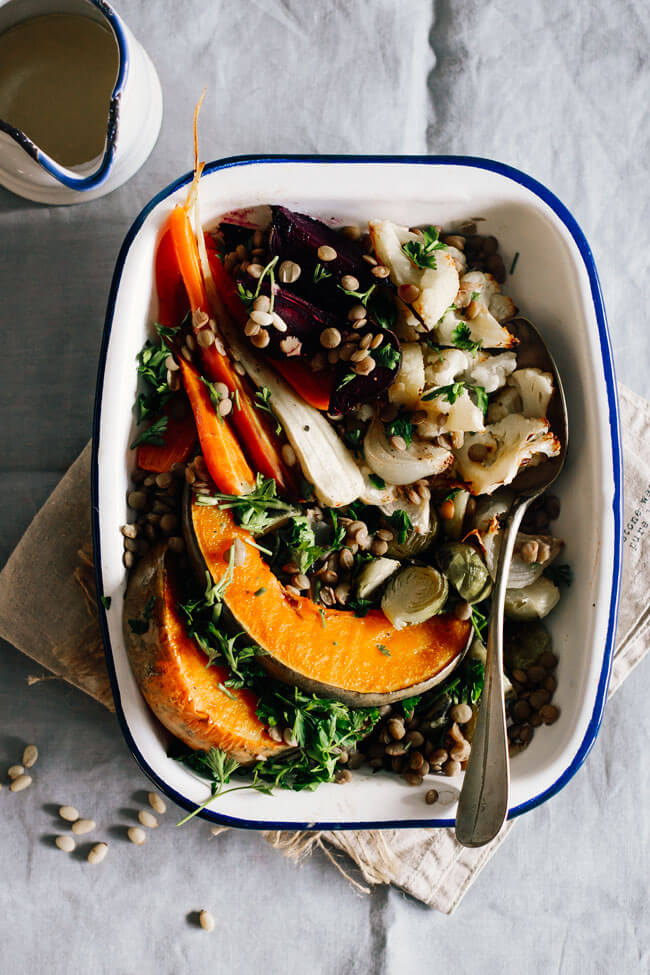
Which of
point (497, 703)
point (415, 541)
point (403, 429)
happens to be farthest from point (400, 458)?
point (497, 703)

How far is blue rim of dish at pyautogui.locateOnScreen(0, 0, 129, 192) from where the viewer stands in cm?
141

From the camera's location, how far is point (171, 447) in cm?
152

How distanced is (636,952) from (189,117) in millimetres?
2140

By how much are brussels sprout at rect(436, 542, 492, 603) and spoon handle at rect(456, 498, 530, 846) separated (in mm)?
42

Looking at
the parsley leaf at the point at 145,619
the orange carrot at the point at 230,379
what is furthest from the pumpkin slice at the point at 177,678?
the orange carrot at the point at 230,379

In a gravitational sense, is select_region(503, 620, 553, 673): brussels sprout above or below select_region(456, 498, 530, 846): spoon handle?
above

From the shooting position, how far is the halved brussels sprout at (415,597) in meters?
1.46

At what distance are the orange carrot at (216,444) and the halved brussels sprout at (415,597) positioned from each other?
12.9 inches

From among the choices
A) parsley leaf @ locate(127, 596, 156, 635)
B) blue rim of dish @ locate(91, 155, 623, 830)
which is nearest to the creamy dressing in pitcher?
blue rim of dish @ locate(91, 155, 623, 830)

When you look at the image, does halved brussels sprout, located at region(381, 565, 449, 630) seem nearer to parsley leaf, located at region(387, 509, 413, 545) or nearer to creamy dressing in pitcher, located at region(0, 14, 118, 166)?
parsley leaf, located at region(387, 509, 413, 545)

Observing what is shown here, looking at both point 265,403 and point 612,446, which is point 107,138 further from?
point 612,446

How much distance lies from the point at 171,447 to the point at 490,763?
0.82 m

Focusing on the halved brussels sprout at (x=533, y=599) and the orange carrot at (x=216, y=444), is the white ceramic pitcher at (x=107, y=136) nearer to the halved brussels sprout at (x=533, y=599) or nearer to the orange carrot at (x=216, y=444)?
the orange carrot at (x=216, y=444)

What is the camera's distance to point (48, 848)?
1.79 metres
